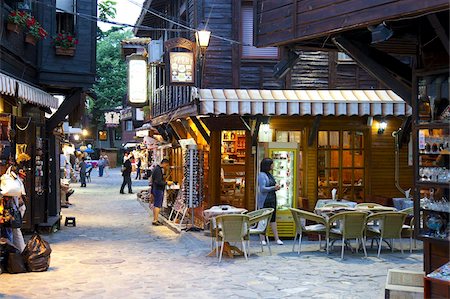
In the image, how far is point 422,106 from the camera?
812 centimetres

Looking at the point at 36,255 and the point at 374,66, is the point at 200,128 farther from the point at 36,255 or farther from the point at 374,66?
the point at 374,66

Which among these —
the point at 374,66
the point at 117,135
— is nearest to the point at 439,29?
the point at 374,66

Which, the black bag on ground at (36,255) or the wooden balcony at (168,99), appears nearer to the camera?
the black bag on ground at (36,255)

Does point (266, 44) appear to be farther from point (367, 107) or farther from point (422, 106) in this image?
point (367, 107)

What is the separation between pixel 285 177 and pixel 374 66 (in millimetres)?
6898

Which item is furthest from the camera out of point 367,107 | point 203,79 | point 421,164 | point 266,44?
point 203,79

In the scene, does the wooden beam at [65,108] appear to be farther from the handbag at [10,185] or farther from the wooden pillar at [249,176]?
the handbag at [10,185]

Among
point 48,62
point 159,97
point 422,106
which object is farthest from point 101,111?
point 422,106

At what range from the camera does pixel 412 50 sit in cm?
991

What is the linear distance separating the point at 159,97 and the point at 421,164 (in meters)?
17.7

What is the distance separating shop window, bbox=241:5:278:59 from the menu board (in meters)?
1.58

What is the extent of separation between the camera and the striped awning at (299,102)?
15.2m

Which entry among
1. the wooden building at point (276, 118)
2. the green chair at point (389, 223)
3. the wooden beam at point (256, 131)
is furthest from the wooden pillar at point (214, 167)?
the green chair at point (389, 223)

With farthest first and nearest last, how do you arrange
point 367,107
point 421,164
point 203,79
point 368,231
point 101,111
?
point 101,111 < point 203,79 < point 367,107 < point 368,231 < point 421,164
